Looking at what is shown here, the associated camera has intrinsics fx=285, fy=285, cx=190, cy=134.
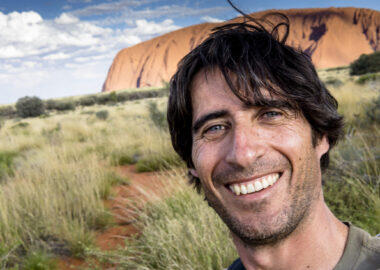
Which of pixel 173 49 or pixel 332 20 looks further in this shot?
pixel 173 49

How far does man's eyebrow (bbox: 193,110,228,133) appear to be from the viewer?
1.44 meters

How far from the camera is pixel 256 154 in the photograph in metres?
1.28

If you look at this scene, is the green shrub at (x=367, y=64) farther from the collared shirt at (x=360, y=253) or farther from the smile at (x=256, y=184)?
the collared shirt at (x=360, y=253)

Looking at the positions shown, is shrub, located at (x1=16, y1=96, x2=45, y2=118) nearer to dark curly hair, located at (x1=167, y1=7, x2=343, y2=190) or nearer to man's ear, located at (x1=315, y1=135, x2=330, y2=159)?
dark curly hair, located at (x1=167, y1=7, x2=343, y2=190)

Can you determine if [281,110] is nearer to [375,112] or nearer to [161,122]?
[375,112]

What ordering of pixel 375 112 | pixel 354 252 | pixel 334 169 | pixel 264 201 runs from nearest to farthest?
pixel 354 252 → pixel 264 201 → pixel 334 169 → pixel 375 112

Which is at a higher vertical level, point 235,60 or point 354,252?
point 235,60

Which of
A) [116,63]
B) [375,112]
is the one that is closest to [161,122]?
[375,112]

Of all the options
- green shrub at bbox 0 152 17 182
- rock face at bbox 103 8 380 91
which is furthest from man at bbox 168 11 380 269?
rock face at bbox 103 8 380 91

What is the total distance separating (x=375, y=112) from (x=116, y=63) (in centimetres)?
12707

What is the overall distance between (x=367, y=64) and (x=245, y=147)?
2746cm

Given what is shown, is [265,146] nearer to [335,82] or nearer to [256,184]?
[256,184]

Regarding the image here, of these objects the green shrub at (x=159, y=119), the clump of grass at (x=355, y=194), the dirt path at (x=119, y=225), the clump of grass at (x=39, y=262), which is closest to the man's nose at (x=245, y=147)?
the clump of grass at (x=355, y=194)

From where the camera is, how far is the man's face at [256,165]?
1.21 metres
